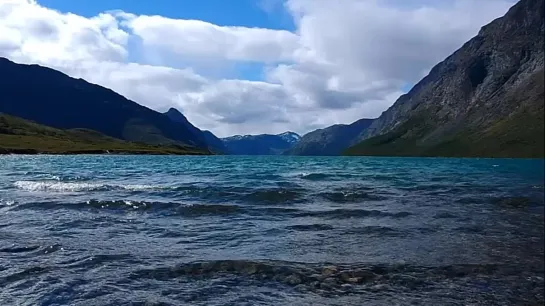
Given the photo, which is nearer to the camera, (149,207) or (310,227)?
(310,227)

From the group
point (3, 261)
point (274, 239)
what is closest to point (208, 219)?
point (274, 239)

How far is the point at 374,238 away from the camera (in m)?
20.2

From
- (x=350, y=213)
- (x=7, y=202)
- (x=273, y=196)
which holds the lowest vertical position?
(x=7, y=202)

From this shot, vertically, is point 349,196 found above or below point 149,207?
above

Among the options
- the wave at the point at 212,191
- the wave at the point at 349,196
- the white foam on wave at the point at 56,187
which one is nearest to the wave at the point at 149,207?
the wave at the point at 212,191

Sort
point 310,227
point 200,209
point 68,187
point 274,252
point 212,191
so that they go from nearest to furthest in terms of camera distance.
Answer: point 274,252 → point 310,227 → point 200,209 → point 212,191 → point 68,187

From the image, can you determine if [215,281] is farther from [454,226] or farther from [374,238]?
[454,226]

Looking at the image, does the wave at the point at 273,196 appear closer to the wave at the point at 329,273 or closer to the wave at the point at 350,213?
the wave at the point at 350,213

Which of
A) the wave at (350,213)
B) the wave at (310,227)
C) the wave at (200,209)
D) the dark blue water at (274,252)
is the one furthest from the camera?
the wave at (200,209)

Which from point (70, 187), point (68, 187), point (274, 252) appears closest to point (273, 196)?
point (274, 252)

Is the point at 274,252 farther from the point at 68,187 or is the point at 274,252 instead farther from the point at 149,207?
the point at 68,187

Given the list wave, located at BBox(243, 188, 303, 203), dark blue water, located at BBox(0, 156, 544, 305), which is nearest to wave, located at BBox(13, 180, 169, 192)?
wave, located at BBox(243, 188, 303, 203)

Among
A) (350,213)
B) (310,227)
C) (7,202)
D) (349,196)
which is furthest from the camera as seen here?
(349,196)

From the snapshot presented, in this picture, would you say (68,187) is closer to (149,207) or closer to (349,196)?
(149,207)
